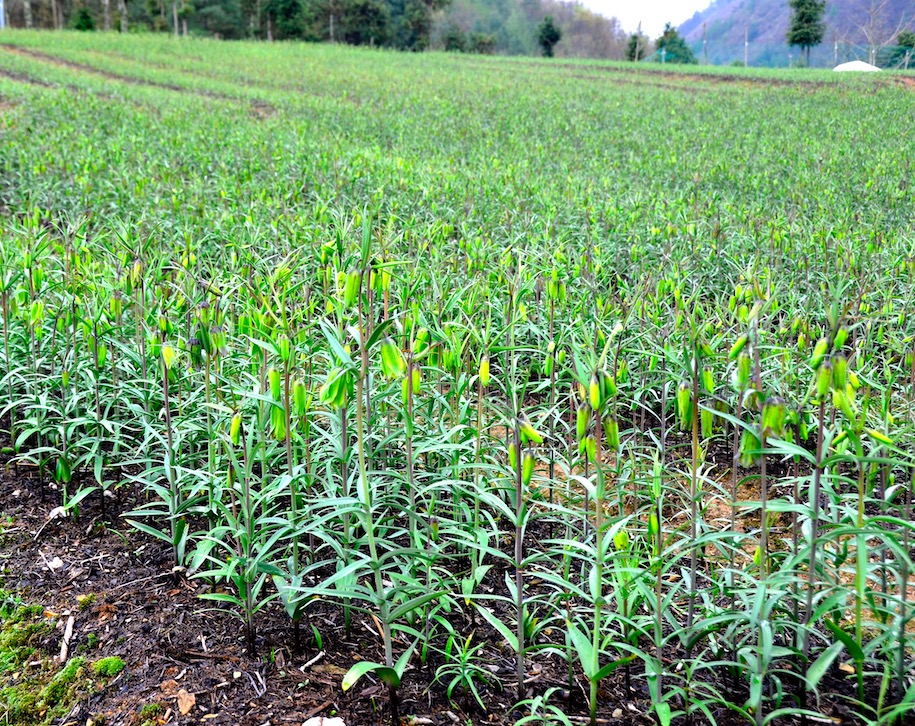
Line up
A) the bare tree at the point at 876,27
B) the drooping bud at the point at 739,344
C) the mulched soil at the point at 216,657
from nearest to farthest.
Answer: the drooping bud at the point at 739,344 → the mulched soil at the point at 216,657 → the bare tree at the point at 876,27

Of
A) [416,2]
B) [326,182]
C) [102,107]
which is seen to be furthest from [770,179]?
[416,2]

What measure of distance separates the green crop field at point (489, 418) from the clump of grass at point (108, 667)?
3cm

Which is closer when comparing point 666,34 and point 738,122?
point 738,122

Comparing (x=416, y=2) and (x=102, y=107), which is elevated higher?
(x=416, y=2)

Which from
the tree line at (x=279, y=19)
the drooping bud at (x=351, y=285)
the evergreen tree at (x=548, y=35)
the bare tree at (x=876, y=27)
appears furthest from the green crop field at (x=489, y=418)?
the evergreen tree at (x=548, y=35)

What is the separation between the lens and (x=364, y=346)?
5.85 feet

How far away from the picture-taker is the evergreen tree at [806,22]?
4656 cm

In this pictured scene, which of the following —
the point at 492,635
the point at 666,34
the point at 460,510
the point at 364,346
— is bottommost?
the point at 492,635

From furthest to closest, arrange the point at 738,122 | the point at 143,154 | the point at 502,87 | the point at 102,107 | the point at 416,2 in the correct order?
the point at 416,2 < the point at 502,87 < the point at 738,122 < the point at 102,107 < the point at 143,154

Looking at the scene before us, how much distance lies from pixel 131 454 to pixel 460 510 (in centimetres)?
153

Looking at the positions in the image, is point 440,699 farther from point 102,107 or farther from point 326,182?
point 102,107

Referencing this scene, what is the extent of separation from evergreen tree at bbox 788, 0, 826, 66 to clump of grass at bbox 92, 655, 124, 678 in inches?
2154

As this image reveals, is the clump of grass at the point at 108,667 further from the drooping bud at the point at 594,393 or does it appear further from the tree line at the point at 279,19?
the tree line at the point at 279,19

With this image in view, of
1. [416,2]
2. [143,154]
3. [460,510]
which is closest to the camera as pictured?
[460,510]
